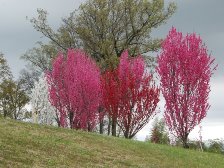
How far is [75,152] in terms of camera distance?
73.3 ft

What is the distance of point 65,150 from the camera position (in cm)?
2222

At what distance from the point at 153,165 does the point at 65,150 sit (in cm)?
466

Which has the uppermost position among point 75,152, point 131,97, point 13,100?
point 13,100

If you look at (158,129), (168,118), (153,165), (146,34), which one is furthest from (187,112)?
(158,129)

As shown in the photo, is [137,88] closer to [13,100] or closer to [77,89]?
[77,89]

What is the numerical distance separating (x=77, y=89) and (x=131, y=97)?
6.77 metres

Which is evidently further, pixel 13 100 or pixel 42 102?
pixel 13 100

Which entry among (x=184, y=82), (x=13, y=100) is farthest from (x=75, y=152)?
(x=13, y=100)

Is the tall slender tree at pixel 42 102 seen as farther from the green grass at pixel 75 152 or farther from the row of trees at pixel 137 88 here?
the green grass at pixel 75 152

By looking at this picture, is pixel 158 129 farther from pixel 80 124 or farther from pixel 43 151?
pixel 43 151

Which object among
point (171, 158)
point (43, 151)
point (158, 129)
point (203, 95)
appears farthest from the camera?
point (158, 129)

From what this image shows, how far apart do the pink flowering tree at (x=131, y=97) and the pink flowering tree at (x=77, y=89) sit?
3.22 m

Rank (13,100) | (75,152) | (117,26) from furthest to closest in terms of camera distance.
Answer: (13,100)
(117,26)
(75,152)

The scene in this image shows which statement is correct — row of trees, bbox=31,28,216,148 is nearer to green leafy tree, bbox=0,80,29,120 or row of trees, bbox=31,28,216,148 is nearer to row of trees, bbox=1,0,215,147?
row of trees, bbox=1,0,215,147
